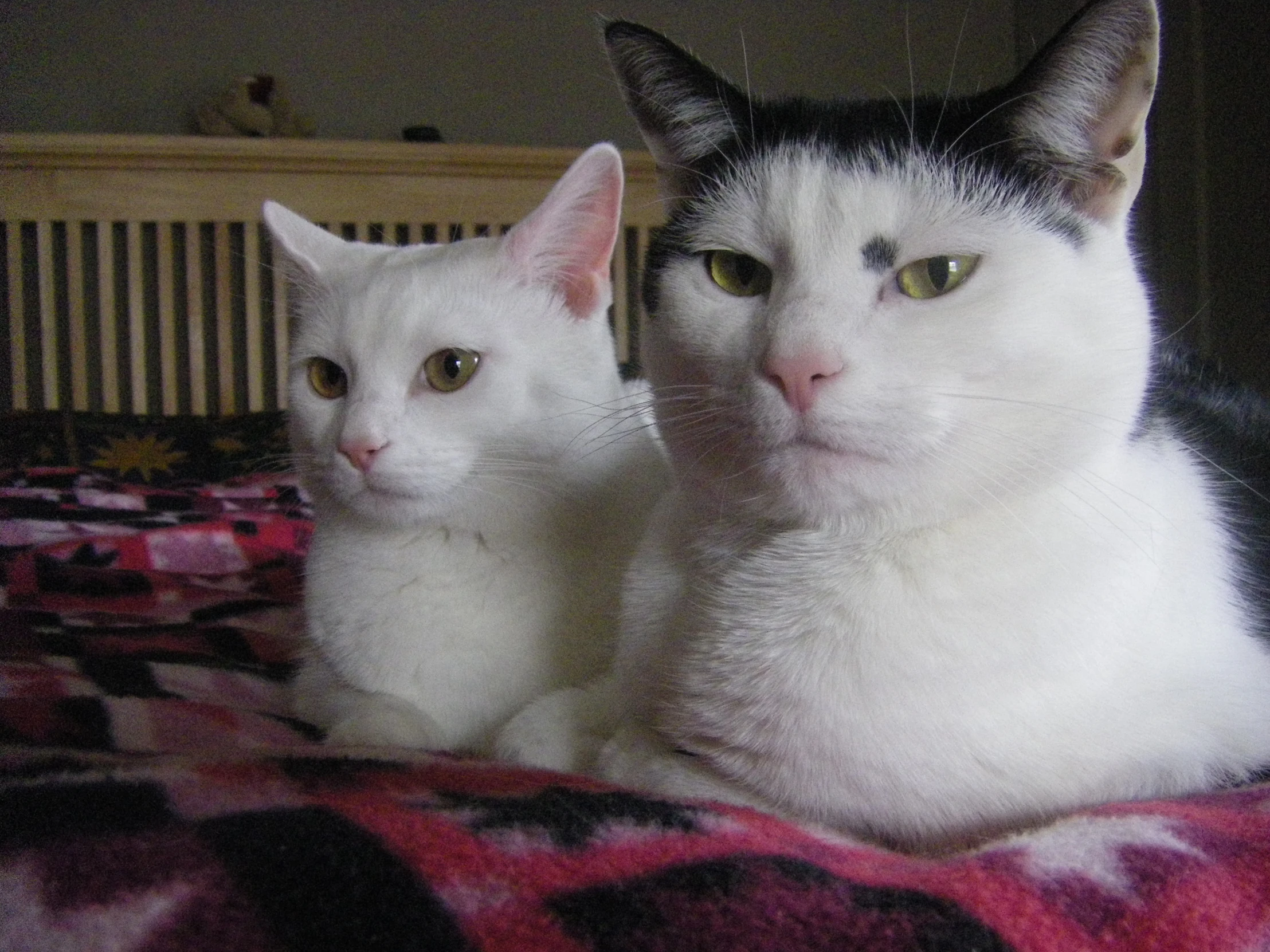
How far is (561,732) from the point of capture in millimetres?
711

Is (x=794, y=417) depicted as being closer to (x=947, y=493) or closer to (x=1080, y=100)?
(x=947, y=493)

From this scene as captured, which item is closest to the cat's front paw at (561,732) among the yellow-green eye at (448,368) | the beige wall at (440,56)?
the yellow-green eye at (448,368)

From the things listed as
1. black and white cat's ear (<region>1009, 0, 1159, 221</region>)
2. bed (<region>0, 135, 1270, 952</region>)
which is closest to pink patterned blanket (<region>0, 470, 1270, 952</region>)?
bed (<region>0, 135, 1270, 952</region>)

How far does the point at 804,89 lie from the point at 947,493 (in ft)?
9.78

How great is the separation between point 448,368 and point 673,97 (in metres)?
0.33

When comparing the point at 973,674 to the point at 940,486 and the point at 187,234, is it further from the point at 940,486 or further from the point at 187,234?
the point at 187,234

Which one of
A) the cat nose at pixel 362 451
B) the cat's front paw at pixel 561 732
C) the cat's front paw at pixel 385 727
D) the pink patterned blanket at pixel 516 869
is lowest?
the cat's front paw at pixel 385 727

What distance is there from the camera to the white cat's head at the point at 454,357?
0.85 meters

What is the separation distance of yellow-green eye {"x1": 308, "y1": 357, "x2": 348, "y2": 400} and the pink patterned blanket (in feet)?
1.31

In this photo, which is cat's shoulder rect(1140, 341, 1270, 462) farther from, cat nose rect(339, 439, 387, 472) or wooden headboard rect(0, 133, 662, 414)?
wooden headboard rect(0, 133, 662, 414)

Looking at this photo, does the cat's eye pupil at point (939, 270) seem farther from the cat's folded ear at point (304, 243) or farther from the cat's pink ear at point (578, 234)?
the cat's folded ear at point (304, 243)

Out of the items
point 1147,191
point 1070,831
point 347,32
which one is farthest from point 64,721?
point 347,32

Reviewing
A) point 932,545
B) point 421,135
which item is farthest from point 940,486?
point 421,135

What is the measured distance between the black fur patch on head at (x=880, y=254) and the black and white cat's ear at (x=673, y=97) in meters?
0.19
